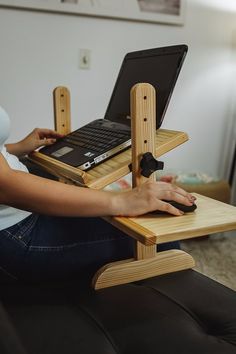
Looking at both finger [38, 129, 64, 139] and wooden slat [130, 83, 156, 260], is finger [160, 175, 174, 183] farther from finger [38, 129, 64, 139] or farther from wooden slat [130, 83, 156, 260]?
wooden slat [130, 83, 156, 260]

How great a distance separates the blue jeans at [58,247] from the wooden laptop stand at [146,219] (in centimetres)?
5

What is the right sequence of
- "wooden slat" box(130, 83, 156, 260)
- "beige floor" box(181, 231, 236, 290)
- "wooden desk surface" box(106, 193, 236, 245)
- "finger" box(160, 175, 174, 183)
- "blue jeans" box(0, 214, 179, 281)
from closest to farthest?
"wooden desk surface" box(106, 193, 236, 245) < "wooden slat" box(130, 83, 156, 260) < "blue jeans" box(0, 214, 179, 281) < "beige floor" box(181, 231, 236, 290) < "finger" box(160, 175, 174, 183)

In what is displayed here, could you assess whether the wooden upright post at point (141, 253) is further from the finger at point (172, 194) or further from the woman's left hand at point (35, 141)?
the woman's left hand at point (35, 141)

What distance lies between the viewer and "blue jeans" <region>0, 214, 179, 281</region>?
3.03 ft

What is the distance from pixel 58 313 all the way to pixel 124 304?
0.47 ft

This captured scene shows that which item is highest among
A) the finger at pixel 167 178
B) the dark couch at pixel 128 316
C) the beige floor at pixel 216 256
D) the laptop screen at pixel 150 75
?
the laptop screen at pixel 150 75

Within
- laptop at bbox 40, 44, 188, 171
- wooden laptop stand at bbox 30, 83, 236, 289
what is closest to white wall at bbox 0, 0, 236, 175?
laptop at bbox 40, 44, 188, 171

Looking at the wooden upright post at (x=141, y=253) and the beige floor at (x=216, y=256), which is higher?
the wooden upright post at (x=141, y=253)

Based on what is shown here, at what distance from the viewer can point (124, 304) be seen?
87 cm

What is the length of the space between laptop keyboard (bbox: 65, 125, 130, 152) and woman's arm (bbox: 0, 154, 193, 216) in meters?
0.20

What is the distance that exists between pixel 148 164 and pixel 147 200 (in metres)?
0.12

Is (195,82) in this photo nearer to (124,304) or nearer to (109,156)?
(109,156)

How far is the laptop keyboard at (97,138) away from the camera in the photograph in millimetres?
968

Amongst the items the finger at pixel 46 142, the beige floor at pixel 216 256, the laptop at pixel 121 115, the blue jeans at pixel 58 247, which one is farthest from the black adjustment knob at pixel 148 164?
the beige floor at pixel 216 256
